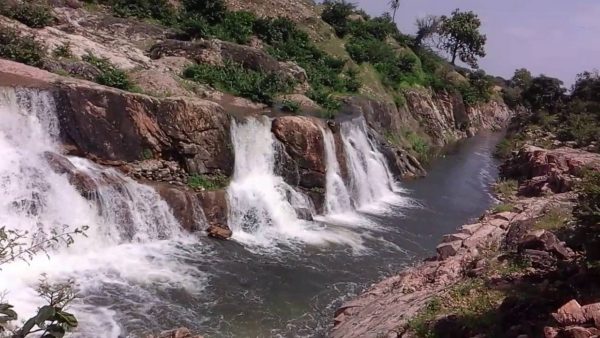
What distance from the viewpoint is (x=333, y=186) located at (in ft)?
64.5

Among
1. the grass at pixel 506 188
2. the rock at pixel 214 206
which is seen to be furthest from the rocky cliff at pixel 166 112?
the grass at pixel 506 188

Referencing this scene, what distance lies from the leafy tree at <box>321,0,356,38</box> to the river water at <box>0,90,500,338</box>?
2056 centimetres

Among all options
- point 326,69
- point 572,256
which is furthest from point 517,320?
point 326,69

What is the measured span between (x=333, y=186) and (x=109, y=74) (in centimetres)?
842

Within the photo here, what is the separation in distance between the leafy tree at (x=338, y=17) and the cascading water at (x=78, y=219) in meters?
26.2

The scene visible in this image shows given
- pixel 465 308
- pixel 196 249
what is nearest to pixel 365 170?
pixel 196 249

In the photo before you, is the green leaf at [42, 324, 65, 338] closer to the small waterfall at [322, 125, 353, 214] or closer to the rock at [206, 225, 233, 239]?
the rock at [206, 225, 233, 239]

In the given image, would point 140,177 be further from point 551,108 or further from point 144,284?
point 551,108

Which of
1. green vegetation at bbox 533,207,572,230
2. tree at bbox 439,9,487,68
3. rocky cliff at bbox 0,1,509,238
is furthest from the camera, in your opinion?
tree at bbox 439,9,487,68

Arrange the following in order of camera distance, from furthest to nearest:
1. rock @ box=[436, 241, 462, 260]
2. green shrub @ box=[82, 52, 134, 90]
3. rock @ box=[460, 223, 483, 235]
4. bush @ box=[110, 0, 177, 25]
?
bush @ box=[110, 0, 177, 25]
green shrub @ box=[82, 52, 134, 90]
rock @ box=[460, 223, 483, 235]
rock @ box=[436, 241, 462, 260]

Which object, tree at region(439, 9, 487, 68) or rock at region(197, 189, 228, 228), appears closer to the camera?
rock at region(197, 189, 228, 228)

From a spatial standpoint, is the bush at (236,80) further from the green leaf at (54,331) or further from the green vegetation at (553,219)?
the green leaf at (54,331)

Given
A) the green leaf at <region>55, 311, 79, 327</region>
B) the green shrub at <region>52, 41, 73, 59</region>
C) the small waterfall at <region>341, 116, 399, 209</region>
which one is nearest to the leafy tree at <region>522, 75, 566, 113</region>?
the small waterfall at <region>341, 116, 399, 209</region>

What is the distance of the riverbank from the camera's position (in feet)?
24.2
